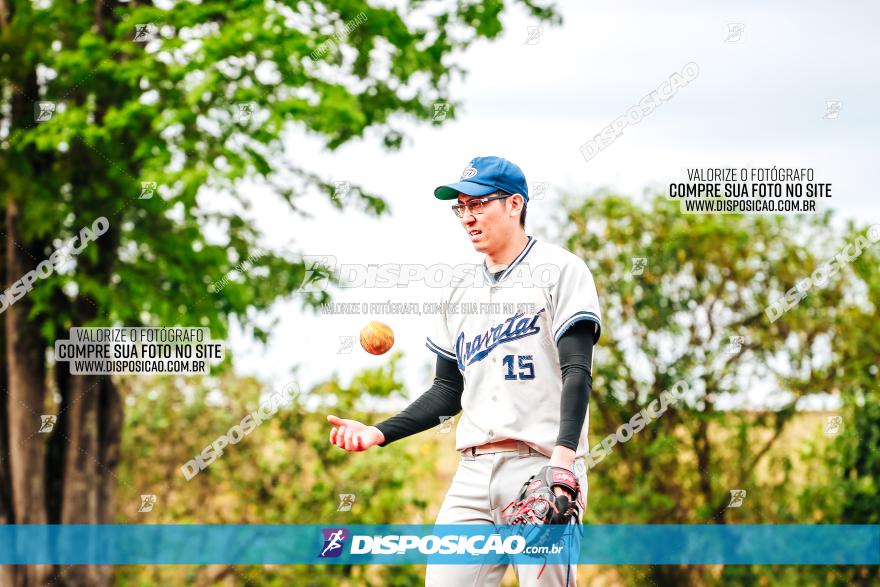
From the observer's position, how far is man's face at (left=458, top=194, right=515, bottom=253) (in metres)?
4.22

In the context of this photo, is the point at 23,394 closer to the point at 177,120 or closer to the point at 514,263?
the point at 177,120

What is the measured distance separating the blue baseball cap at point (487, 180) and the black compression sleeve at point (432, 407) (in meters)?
0.75

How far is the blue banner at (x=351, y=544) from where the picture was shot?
382 inches

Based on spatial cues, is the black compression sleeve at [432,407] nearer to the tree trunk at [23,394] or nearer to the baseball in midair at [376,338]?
the baseball in midair at [376,338]

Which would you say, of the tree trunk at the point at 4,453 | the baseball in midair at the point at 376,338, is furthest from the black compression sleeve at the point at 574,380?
the tree trunk at the point at 4,453

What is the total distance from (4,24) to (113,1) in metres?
1.31

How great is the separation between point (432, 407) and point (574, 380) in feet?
2.57

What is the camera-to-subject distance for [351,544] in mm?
8586

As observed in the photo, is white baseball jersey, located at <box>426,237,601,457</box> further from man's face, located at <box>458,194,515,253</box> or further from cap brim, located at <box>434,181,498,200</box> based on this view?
cap brim, located at <box>434,181,498,200</box>

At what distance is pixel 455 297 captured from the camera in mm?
4414

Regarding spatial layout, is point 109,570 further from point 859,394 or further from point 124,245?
point 859,394

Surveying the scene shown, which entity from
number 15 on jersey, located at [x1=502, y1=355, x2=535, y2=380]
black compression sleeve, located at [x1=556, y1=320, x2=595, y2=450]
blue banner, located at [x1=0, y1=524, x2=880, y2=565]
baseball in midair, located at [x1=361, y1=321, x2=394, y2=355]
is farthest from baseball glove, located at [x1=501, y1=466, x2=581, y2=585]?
blue banner, located at [x1=0, y1=524, x2=880, y2=565]

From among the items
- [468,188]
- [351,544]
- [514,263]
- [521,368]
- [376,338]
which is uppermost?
[468,188]

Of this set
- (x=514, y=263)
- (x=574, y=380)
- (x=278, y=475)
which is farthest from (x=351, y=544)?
(x=574, y=380)
